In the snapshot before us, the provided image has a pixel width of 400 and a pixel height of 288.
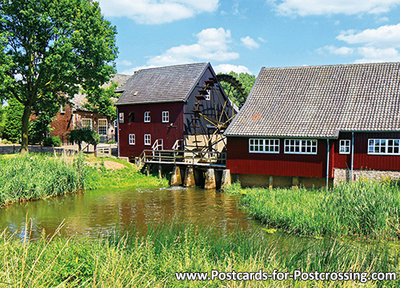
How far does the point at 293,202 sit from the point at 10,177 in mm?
14268

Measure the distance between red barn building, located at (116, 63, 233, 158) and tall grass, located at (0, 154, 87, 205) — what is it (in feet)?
30.8

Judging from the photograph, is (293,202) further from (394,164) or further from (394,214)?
(394,164)

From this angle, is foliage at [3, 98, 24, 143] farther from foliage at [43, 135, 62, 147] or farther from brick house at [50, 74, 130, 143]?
foliage at [43, 135, 62, 147]

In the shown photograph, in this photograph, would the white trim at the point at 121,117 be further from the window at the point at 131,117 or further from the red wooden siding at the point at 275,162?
the red wooden siding at the point at 275,162

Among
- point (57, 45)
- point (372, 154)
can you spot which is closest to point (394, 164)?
point (372, 154)

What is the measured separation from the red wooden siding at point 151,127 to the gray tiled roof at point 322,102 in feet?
25.7

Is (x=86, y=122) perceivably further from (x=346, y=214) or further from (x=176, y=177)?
(x=346, y=214)

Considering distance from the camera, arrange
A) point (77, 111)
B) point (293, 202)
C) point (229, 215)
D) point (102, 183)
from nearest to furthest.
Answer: point (293, 202)
point (229, 215)
point (102, 183)
point (77, 111)

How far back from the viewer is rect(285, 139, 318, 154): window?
20.5m

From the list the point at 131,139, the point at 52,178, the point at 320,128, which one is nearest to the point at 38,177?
the point at 52,178

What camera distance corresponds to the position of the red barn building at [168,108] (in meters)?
29.6

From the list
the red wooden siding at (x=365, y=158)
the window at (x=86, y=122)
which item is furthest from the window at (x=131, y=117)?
the red wooden siding at (x=365, y=158)

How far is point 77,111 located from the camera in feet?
137

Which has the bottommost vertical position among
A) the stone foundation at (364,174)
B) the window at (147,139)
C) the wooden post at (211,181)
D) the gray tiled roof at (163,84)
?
the wooden post at (211,181)
